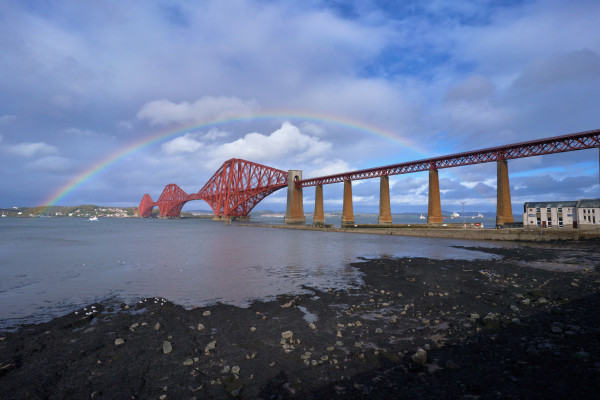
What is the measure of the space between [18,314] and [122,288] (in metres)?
4.52

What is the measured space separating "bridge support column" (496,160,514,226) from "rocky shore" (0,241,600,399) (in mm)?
38288

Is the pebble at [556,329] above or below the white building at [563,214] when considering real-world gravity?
below

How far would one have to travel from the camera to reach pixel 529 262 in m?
21.0

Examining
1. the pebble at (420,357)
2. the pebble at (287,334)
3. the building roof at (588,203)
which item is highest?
the building roof at (588,203)

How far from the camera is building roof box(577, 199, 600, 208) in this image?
4512 cm

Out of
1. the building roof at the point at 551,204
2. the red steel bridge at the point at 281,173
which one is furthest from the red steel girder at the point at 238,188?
the building roof at the point at 551,204

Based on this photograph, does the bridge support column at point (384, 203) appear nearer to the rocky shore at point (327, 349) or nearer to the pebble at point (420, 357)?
the rocky shore at point (327, 349)

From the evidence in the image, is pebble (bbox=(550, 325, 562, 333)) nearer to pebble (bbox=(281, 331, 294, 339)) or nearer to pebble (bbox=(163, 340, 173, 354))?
pebble (bbox=(281, 331, 294, 339))

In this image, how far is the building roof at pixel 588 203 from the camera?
4512cm

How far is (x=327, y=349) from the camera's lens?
721 centimetres

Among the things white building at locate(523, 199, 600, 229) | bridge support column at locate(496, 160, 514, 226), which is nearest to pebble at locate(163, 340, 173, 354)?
bridge support column at locate(496, 160, 514, 226)

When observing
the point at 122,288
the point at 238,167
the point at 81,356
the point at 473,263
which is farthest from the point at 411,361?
the point at 238,167

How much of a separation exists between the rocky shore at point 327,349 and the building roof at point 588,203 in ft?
148

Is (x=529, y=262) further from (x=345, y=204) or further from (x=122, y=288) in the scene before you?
(x=345, y=204)
